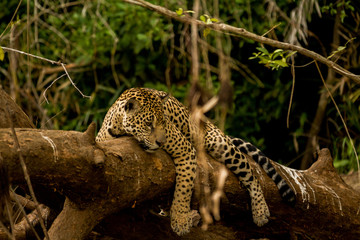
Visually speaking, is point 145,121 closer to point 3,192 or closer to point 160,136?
point 160,136

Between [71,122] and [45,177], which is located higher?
[45,177]

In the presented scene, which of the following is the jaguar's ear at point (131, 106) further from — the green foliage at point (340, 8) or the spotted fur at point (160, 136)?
the green foliage at point (340, 8)

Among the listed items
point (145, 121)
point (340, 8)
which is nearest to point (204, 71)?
point (340, 8)

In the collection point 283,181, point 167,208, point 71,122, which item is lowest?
point 71,122

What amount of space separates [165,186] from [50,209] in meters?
1.32

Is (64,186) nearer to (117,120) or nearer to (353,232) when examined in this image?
(117,120)

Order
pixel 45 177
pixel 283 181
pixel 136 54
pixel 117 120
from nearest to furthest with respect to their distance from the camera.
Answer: pixel 45 177 → pixel 117 120 → pixel 283 181 → pixel 136 54

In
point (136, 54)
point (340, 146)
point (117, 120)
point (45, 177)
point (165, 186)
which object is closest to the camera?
point (45, 177)

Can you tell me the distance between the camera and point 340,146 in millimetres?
10578

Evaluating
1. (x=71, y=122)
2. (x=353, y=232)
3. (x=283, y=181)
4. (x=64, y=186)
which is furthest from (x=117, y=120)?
(x=71, y=122)

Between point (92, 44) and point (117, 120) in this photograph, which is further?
point (92, 44)

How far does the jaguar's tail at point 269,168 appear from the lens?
20.5 ft

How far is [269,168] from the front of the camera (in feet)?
21.3

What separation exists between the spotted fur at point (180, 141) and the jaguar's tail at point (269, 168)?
1.03ft
